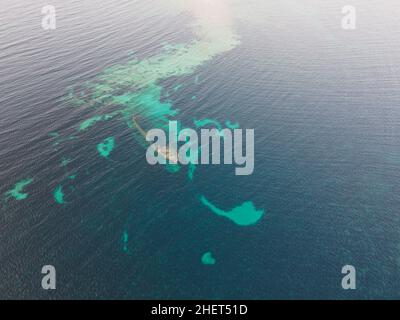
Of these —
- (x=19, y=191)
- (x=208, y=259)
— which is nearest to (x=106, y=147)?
(x=19, y=191)

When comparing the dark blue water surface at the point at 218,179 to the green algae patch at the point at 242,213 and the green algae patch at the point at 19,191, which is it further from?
the green algae patch at the point at 19,191

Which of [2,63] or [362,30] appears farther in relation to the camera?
[362,30]

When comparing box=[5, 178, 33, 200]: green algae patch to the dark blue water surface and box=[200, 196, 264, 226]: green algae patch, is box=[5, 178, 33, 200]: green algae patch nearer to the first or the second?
the dark blue water surface

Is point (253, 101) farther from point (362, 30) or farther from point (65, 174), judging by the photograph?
point (362, 30)

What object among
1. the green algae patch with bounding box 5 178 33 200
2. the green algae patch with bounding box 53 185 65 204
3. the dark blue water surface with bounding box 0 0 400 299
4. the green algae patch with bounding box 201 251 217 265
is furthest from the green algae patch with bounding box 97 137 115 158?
the green algae patch with bounding box 201 251 217 265

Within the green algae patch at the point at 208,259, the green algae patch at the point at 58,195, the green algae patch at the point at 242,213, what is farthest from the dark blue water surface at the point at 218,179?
the green algae patch at the point at 242,213
